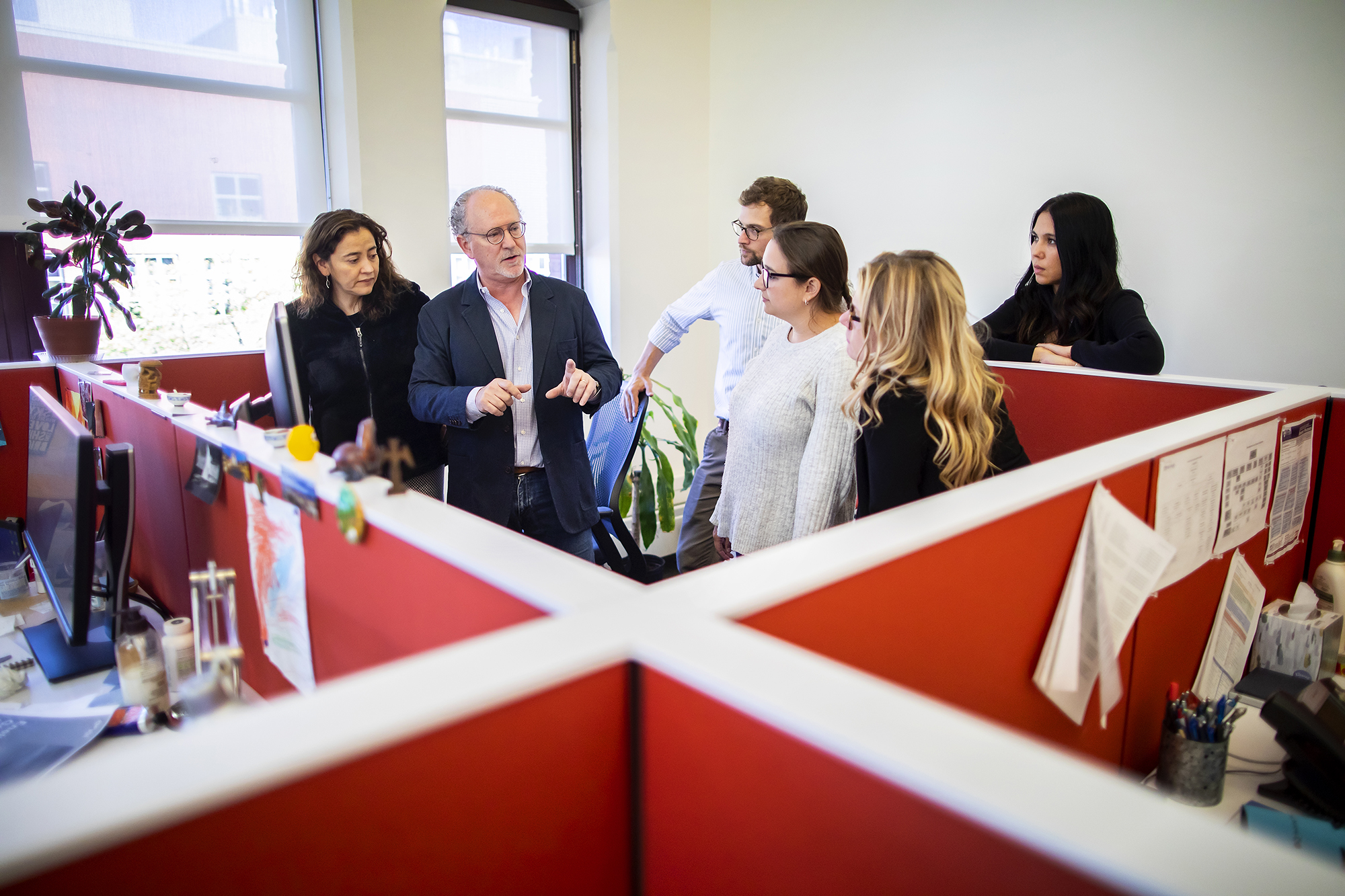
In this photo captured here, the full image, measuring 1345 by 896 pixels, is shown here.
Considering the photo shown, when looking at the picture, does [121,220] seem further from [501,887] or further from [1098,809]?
[1098,809]

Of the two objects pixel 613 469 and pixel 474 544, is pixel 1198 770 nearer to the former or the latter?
pixel 474 544

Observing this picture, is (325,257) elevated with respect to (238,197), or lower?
lower

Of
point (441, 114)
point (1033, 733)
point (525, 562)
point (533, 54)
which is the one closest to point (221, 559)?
point (525, 562)

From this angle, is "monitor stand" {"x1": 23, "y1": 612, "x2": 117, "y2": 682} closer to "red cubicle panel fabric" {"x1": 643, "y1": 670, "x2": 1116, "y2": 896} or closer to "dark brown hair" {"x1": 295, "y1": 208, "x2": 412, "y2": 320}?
"dark brown hair" {"x1": 295, "y1": 208, "x2": 412, "y2": 320}

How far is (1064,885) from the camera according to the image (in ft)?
1.32

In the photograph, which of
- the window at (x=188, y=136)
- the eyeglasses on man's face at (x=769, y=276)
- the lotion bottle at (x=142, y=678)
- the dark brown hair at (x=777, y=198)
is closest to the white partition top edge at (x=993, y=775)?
the lotion bottle at (x=142, y=678)

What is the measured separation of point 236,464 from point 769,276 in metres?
1.19

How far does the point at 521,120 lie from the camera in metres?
4.27

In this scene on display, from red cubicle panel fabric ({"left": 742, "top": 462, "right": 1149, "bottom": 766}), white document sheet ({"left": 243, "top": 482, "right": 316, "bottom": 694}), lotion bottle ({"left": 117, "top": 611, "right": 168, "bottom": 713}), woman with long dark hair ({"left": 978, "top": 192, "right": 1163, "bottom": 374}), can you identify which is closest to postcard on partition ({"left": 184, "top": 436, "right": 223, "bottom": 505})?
white document sheet ({"left": 243, "top": 482, "right": 316, "bottom": 694})

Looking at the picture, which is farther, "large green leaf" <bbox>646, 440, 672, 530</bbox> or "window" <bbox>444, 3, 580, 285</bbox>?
"window" <bbox>444, 3, 580, 285</bbox>

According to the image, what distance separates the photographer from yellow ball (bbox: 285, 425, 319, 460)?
109 centimetres

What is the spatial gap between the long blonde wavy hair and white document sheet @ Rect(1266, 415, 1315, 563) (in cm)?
60

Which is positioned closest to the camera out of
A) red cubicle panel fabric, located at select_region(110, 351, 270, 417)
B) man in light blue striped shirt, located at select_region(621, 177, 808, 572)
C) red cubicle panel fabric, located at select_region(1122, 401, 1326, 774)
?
red cubicle panel fabric, located at select_region(1122, 401, 1326, 774)

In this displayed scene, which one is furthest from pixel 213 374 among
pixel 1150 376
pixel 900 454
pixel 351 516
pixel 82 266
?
pixel 1150 376
